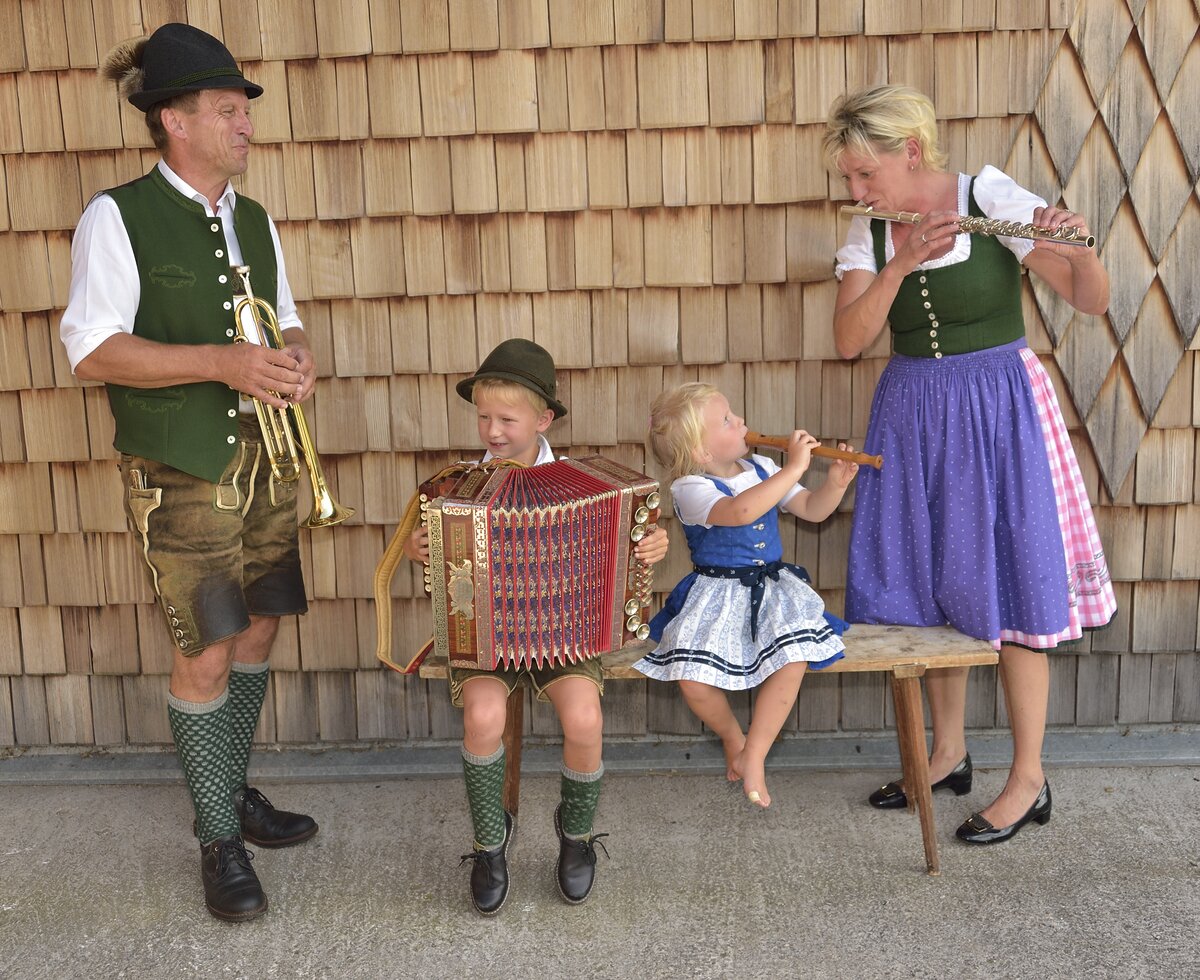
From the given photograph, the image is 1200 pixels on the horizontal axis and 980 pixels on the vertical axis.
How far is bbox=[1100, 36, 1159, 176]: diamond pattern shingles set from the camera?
134 inches

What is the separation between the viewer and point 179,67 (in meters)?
2.75

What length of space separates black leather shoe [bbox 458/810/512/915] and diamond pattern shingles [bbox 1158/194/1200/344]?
2.43 meters

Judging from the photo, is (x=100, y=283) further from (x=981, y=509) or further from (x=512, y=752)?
(x=981, y=509)

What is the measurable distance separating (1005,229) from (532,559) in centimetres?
132

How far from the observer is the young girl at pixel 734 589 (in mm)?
2959

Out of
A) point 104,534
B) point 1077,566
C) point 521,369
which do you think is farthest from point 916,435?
point 104,534

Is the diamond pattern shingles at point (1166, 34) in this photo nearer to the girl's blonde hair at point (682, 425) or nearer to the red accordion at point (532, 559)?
the girl's blonde hair at point (682, 425)

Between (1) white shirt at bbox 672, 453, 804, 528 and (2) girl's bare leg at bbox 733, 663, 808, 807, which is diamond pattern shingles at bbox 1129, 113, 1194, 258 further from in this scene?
(2) girl's bare leg at bbox 733, 663, 808, 807

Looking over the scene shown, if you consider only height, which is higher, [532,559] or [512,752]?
[532,559]

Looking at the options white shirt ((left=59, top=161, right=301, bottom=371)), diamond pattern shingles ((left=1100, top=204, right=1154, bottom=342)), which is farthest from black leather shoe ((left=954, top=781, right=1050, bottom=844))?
white shirt ((left=59, top=161, right=301, bottom=371))

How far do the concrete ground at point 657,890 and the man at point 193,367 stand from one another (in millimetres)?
237

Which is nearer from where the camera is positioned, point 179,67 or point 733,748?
point 179,67

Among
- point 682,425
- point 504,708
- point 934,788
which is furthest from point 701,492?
point 934,788

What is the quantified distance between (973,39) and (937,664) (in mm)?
1758
